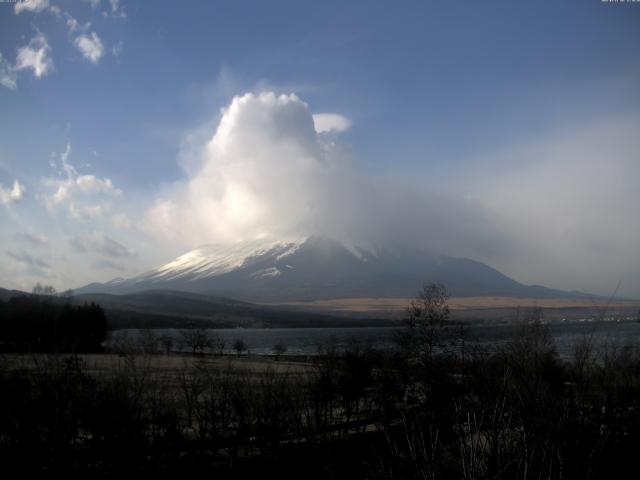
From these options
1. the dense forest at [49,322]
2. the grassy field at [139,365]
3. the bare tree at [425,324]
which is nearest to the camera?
the grassy field at [139,365]

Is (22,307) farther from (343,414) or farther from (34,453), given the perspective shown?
(34,453)

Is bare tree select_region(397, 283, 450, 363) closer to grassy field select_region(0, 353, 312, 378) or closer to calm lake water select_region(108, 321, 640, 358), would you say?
calm lake water select_region(108, 321, 640, 358)

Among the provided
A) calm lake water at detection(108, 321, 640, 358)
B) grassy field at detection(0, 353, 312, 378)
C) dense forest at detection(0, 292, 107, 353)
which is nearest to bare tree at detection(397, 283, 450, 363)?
calm lake water at detection(108, 321, 640, 358)

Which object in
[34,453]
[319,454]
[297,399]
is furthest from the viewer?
[297,399]

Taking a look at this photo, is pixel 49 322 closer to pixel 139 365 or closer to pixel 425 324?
pixel 425 324

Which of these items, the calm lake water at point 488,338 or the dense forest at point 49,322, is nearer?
the calm lake water at point 488,338

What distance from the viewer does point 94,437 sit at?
14.8 metres

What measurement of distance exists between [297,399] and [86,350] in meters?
65.8

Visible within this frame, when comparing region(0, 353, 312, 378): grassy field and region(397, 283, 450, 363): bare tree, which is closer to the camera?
region(0, 353, 312, 378): grassy field

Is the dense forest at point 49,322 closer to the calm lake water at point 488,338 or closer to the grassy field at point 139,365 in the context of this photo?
the calm lake water at point 488,338

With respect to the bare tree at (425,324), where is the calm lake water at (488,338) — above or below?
below

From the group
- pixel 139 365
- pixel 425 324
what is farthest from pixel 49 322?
pixel 139 365

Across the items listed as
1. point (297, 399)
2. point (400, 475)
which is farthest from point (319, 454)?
point (400, 475)

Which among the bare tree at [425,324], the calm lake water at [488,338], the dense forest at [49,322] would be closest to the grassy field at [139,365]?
the calm lake water at [488,338]
